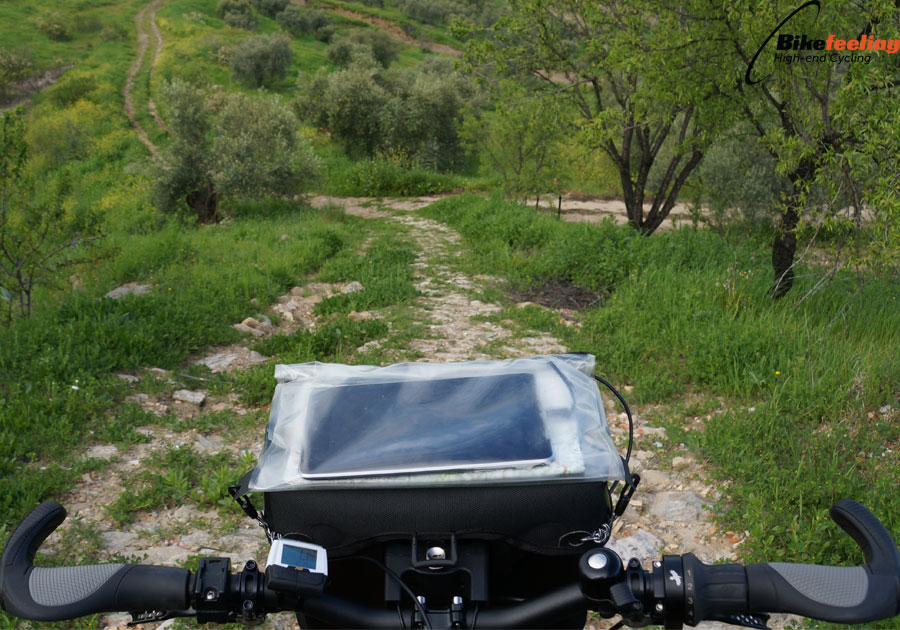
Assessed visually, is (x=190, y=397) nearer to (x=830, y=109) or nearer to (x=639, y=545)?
(x=639, y=545)

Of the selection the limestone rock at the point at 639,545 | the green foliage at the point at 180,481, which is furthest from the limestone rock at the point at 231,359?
the limestone rock at the point at 639,545

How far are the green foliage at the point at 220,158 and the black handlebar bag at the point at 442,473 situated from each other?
15934mm

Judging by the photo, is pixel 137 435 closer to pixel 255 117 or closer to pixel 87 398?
pixel 87 398

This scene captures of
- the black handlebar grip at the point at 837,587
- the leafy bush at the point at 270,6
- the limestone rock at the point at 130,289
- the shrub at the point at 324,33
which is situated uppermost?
the leafy bush at the point at 270,6

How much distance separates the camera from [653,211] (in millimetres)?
10508

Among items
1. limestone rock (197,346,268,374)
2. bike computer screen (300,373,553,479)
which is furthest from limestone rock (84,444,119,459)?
bike computer screen (300,373,553,479)

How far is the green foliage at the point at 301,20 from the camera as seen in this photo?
186 ft

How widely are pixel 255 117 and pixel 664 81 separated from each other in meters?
13.1

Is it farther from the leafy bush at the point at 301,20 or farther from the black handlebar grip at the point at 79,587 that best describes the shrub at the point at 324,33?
the black handlebar grip at the point at 79,587

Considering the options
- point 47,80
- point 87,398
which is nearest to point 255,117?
point 87,398

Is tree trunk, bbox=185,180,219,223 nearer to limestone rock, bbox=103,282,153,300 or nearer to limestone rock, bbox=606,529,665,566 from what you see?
limestone rock, bbox=103,282,153,300

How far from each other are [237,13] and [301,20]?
5.36 metres

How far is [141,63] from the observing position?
40.3 meters

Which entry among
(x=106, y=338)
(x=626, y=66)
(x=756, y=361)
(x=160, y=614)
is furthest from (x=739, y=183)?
(x=160, y=614)
